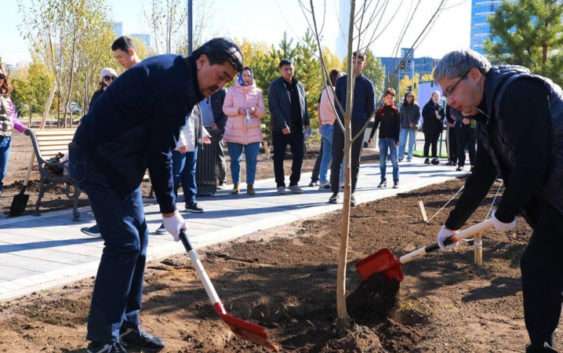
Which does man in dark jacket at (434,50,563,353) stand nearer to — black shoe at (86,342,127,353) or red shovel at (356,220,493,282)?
red shovel at (356,220,493,282)

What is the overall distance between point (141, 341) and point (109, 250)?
682 millimetres

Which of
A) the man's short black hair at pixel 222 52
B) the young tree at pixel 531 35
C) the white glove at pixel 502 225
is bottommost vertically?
the white glove at pixel 502 225

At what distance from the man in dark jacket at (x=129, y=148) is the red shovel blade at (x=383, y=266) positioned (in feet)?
4.89

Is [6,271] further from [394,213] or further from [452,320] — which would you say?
[394,213]

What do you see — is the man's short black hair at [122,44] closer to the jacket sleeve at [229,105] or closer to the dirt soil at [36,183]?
the dirt soil at [36,183]

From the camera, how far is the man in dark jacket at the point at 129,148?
10.1ft

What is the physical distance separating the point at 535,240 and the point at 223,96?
6.91 meters

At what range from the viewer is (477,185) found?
3.46 m

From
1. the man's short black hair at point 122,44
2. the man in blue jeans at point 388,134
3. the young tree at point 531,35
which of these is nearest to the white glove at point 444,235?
the man's short black hair at point 122,44

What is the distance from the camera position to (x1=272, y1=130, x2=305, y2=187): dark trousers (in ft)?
31.1

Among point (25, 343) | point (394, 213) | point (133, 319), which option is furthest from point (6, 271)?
point (394, 213)

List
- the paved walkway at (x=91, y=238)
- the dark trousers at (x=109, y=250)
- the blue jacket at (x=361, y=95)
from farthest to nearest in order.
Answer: the blue jacket at (x=361, y=95), the paved walkway at (x=91, y=238), the dark trousers at (x=109, y=250)

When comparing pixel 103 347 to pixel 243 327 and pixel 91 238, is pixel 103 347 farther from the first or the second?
pixel 91 238

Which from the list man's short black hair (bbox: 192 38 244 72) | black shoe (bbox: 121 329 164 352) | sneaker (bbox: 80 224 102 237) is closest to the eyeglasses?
man's short black hair (bbox: 192 38 244 72)
